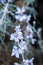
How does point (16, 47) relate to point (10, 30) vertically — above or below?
below

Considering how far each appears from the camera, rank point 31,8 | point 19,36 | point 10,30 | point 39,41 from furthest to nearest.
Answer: point 39,41
point 31,8
point 10,30
point 19,36

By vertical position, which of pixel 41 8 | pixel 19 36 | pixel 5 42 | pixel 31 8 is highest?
pixel 41 8

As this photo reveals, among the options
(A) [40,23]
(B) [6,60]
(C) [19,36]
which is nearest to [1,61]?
(B) [6,60]

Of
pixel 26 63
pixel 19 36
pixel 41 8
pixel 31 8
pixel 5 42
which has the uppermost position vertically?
pixel 41 8

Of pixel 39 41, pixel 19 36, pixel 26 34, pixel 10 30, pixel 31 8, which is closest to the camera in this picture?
pixel 19 36

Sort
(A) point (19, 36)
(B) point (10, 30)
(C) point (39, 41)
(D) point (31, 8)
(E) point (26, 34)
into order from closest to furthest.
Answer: (A) point (19, 36)
(E) point (26, 34)
(B) point (10, 30)
(D) point (31, 8)
(C) point (39, 41)

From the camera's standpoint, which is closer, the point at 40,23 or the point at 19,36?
the point at 19,36

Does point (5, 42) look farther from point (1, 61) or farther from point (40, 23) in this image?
point (40, 23)

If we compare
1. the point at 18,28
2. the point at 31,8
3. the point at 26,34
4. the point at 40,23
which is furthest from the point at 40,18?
the point at 18,28

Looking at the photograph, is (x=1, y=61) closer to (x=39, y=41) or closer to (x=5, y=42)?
(x=5, y=42)
